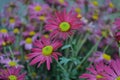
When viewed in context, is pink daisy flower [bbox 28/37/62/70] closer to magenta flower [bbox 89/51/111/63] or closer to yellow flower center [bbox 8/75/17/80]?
yellow flower center [bbox 8/75/17/80]

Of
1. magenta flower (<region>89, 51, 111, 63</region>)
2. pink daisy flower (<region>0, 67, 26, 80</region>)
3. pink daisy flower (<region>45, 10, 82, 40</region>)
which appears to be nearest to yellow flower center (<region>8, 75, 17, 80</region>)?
pink daisy flower (<region>0, 67, 26, 80</region>)

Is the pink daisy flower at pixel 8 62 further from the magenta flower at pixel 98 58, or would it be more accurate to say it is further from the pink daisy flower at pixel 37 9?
the pink daisy flower at pixel 37 9

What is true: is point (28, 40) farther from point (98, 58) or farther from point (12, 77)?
point (12, 77)

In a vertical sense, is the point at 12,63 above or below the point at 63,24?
below

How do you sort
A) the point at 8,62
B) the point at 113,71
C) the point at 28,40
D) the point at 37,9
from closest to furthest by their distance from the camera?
the point at 113,71 < the point at 8,62 < the point at 28,40 < the point at 37,9

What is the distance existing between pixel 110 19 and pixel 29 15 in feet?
1.47

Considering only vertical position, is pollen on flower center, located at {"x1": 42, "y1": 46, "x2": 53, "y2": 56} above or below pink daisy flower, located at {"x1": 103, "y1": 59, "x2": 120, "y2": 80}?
above

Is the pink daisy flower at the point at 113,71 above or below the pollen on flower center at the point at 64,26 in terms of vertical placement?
below

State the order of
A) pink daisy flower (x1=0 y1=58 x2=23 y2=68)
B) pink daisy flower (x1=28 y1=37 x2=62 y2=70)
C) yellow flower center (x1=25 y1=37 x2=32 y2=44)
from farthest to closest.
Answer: yellow flower center (x1=25 y1=37 x2=32 y2=44), pink daisy flower (x1=0 y1=58 x2=23 y2=68), pink daisy flower (x1=28 y1=37 x2=62 y2=70)

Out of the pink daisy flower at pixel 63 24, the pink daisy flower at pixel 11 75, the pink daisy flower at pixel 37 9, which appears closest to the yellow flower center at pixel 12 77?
the pink daisy flower at pixel 11 75

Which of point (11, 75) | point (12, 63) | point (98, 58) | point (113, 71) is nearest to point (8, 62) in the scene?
point (12, 63)

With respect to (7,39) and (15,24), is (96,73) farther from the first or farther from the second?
(15,24)

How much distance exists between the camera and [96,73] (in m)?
0.77

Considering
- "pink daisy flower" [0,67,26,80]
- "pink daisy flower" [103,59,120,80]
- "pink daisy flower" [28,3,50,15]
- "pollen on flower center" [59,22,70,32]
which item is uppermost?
"pink daisy flower" [28,3,50,15]
